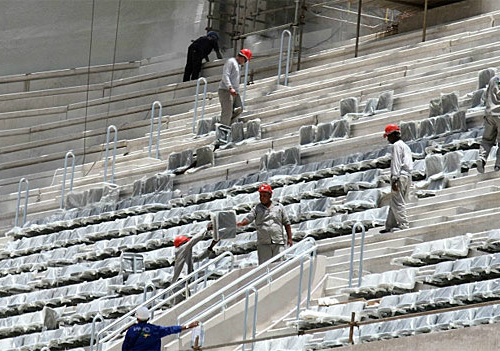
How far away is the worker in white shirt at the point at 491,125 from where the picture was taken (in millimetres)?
13625

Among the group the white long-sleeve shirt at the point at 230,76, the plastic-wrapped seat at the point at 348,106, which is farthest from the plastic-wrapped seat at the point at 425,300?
the white long-sleeve shirt at the point at 230,76

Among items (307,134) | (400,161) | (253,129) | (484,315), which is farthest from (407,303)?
(253,129)

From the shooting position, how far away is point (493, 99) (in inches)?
540

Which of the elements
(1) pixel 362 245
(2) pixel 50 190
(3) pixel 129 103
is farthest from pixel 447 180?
(3) pixel 129 103

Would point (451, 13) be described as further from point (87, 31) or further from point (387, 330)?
point (387, 330)

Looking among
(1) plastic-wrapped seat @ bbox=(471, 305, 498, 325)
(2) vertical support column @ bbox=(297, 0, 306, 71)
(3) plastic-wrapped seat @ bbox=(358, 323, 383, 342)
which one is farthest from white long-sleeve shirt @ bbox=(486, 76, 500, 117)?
(2) vertical support column @ bbox=(297, 0, 306, 71)

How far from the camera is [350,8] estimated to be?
938 inches

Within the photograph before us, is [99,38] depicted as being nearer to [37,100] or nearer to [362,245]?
[37,100]

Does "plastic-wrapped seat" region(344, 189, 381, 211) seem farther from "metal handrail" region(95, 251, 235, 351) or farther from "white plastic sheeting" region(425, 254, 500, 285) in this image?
"white plastic sheeting" region(425, 254, 500, 285)

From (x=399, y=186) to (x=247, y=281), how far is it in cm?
172

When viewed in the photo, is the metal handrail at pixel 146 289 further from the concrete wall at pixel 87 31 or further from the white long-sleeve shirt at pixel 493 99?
the concrete wall at pixel 87 31

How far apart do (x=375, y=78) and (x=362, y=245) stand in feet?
21.4

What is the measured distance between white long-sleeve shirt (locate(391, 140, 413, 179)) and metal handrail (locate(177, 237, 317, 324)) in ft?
3.73

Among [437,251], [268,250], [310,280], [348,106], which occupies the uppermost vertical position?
[348,106]
